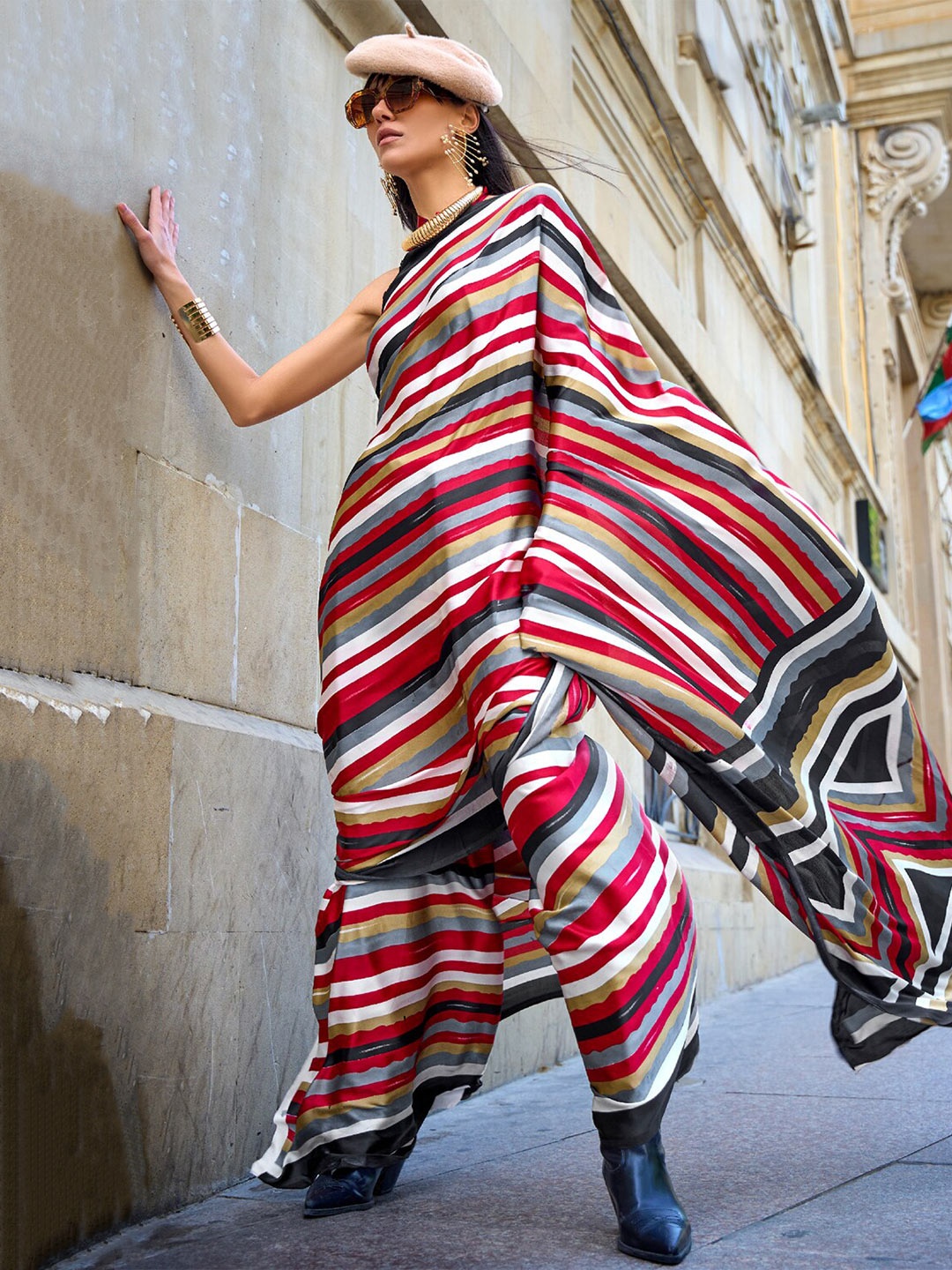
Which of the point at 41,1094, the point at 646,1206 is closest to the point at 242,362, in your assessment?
the point at 41,1094

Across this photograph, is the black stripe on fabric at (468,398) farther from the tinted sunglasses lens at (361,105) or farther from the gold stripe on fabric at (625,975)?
the gold stripe on fabric at (625,975)

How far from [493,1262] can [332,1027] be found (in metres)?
0.51

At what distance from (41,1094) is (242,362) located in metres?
1.39

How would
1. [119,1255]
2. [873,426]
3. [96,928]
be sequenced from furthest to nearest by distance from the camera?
[873,426], [96,928], [119,1255]

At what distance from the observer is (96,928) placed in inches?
91.5

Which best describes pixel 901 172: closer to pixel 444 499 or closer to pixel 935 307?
pixel 935 307

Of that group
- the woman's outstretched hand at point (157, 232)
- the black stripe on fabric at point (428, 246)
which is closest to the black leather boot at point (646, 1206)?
the black stripe on fabric at point (428, 246)

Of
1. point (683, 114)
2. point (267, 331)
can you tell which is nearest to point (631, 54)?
point (683, 114)

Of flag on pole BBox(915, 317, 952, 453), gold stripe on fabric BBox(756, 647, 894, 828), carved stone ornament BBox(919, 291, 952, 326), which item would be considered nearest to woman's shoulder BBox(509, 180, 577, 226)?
gold stripe on fabric BBox(756, 647, 894, 828)

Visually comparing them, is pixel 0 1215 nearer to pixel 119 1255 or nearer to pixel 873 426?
pixel 119 1255

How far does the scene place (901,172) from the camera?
17.1m

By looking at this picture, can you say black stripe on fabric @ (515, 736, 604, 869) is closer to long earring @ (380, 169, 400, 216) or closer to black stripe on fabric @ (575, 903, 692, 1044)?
black stripe on fabric @ (575, 903, 692, 1044)

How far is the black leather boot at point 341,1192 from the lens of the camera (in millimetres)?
2357

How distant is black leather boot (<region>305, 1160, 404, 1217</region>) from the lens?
236 centimetres
